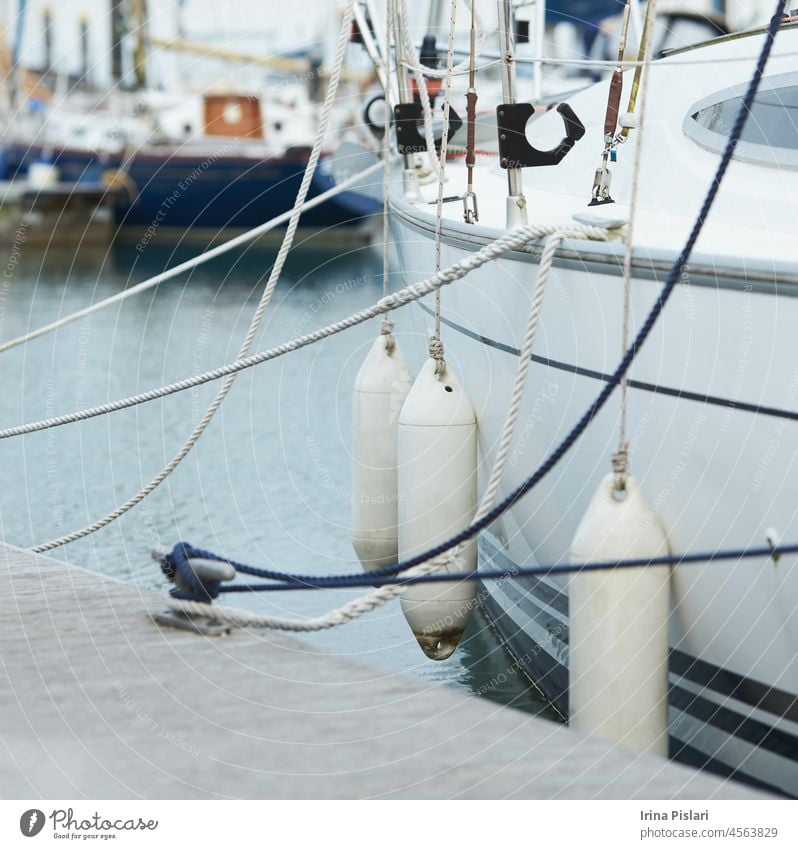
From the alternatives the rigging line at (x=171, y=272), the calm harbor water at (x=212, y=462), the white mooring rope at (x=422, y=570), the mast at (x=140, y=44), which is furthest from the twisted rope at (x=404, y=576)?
the mast at (x=140, y=44)

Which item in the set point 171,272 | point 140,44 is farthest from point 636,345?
point 140,44

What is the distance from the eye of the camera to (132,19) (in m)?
39.4

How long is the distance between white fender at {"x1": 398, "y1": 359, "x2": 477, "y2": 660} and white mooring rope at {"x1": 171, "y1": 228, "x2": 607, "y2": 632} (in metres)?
0.58

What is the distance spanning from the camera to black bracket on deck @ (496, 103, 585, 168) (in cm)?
346

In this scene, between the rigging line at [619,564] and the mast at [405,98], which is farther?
→ the mast at [405,98]

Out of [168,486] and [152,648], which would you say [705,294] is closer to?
[152,648]

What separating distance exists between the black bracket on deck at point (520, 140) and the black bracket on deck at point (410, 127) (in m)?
1.35

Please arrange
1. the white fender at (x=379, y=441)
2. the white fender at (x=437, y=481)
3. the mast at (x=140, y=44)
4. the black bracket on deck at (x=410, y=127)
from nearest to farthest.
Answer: the white fender at (x=437, y=481) → the white fender at (x=379, y=441) → the black bracket on deck at (x=410, y=127) → the mast at (x=140, y=44)

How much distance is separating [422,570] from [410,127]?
226cm

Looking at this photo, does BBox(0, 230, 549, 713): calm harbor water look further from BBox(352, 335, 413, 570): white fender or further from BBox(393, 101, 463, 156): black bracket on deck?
BBox(393, 101, 463, 156): black bracket on deck

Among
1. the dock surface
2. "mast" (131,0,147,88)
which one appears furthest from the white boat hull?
"mast" (131,0,147,88)

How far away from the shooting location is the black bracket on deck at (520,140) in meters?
3.46

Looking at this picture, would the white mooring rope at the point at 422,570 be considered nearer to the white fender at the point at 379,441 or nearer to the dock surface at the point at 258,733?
the dock surface at the point at 258,733

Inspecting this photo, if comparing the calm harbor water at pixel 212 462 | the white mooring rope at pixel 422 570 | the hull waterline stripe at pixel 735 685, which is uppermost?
the white mooring rope at pixel 422 570
